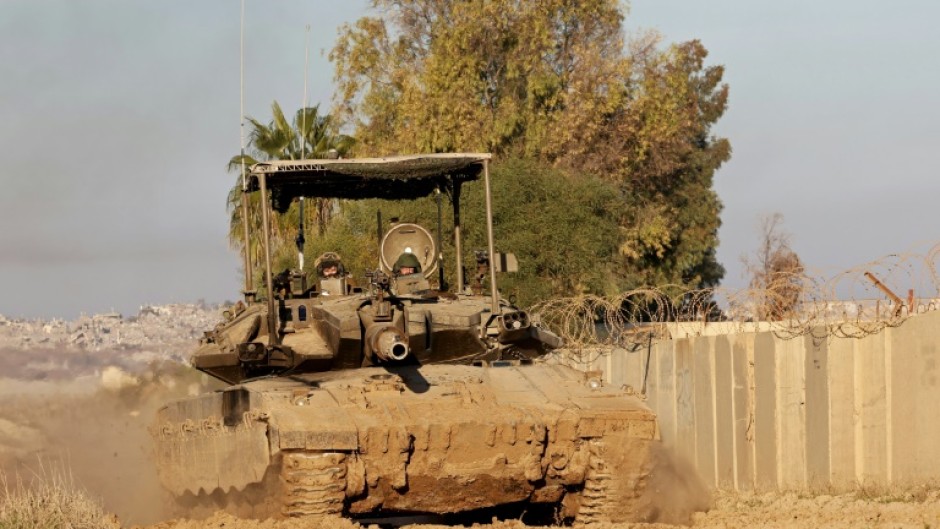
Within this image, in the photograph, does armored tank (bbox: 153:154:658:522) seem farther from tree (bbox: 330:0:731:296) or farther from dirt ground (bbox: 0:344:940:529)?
tree (bbox: 330:0:731:296)

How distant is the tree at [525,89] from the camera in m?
41.1

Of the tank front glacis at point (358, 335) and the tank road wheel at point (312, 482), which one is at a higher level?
the tank front glacis at point (358, 335)

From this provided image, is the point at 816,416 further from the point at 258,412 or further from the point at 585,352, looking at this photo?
the point at 258,412

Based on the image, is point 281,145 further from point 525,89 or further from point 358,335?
point 358,335

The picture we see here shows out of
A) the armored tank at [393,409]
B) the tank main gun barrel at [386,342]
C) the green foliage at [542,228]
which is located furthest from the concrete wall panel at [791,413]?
the green foliage at [542,228]

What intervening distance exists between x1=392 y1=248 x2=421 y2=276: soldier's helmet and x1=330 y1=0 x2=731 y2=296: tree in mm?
24683

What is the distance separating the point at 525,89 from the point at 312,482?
32247 mm

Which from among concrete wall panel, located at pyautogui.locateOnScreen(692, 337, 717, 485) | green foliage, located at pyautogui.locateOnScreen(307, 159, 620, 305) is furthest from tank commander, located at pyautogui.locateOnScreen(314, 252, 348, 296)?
green foliage, located at pyautogui.locateOnScreen(307, 159, 620, 305)

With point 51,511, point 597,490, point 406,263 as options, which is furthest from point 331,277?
point 597,490

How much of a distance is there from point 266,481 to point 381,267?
3586 millimetres

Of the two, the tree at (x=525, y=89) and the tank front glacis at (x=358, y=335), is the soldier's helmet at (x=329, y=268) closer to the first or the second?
the tank front glacis at (x=358, y=335)

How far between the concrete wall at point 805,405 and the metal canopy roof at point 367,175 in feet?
10.5

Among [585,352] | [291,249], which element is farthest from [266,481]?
[291,249]

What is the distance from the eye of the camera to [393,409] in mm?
12242
